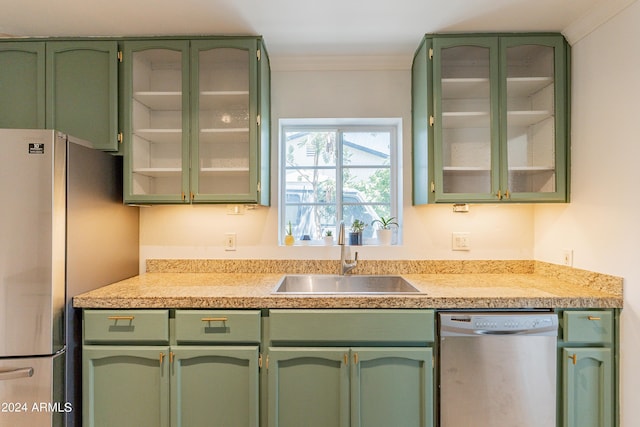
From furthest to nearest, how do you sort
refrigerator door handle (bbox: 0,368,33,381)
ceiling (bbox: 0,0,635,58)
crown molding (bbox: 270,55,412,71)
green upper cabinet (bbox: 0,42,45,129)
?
crown molding (bbox: 270,55,412,71) → green upper cabinet (bbox: 0,42,45,129) → ceiling (bbox: 0,0,635,58) → refrigerator door handle (bbox: 0,368,33,381)

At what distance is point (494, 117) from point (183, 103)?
69.2 inches

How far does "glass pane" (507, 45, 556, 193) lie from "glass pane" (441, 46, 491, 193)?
132 millimetres

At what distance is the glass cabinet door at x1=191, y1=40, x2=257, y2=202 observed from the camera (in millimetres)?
1882

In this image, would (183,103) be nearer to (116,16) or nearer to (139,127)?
(139,127)

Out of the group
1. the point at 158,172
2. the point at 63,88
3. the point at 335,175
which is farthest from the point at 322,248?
the point at 63,88

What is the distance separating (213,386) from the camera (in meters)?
1.52

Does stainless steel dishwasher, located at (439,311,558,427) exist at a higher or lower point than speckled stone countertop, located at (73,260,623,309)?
lower

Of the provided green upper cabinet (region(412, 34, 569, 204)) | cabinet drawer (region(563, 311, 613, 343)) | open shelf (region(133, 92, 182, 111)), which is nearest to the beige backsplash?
green upper cabinet (region(412, 34, 569, 204))

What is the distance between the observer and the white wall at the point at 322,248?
2.17 meters

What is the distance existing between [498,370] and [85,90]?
2588 millimetres

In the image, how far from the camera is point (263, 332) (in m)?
1.54

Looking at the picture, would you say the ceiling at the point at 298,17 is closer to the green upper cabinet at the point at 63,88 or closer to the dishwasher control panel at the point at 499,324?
the green upper cabinet at the point at 63,88

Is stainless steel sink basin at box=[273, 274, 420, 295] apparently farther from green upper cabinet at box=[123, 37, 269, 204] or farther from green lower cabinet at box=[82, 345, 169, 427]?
green lower cabinet at box=[82, 345, 169, 427]

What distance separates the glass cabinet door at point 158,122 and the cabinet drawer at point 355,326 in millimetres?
946
